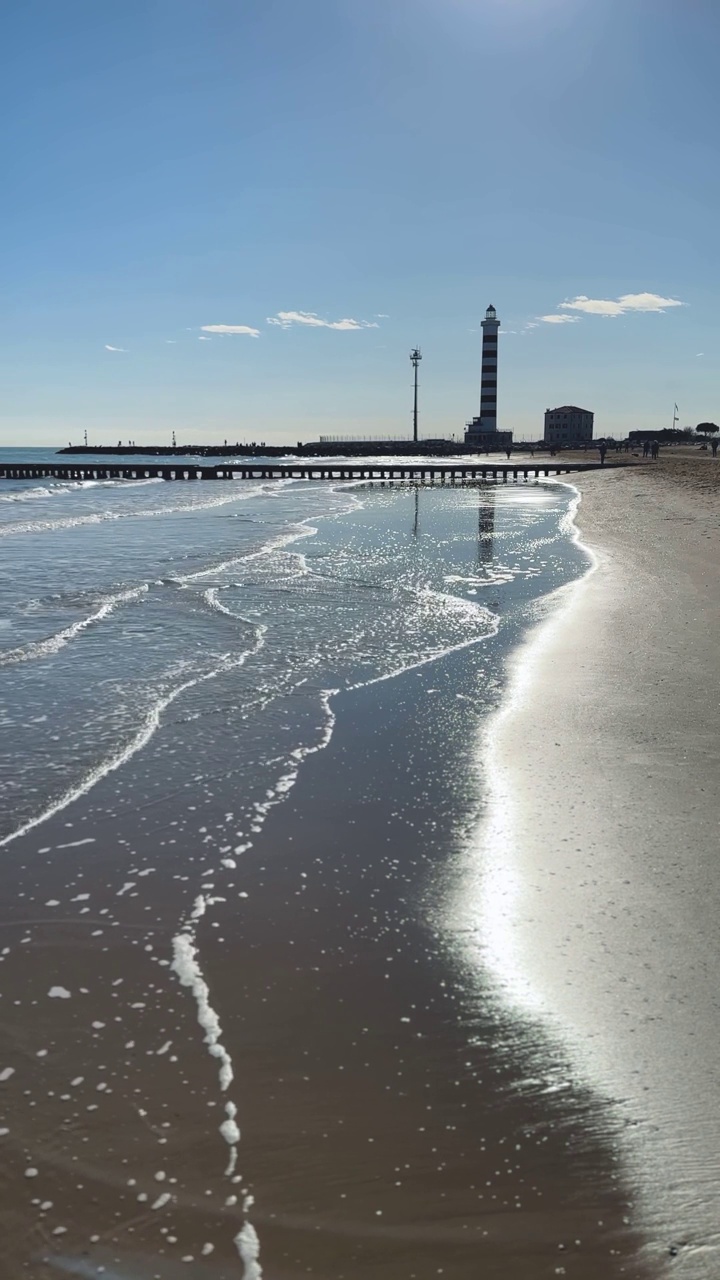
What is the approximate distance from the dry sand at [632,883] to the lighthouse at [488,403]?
376 ft

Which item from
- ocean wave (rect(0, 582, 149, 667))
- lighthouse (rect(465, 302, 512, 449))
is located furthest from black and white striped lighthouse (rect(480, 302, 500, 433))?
ocean wave (rect(0, 582, 149, 667))

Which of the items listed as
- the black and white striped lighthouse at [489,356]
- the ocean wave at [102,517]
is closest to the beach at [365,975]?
A: the ocean wave at [102,517]

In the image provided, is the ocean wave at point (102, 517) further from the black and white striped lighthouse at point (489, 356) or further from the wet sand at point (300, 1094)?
the black and white striped lighthouse at point (489, 356)

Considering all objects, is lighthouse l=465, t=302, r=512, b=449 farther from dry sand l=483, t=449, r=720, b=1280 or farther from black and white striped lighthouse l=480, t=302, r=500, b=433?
dry sand l=483, t=449, r=720, b=1280

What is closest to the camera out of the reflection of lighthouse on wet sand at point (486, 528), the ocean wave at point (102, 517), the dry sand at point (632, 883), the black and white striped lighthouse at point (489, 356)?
the dry sand at point (632, 883)

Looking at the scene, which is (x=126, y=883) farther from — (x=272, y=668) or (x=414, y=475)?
(x=414, y=475)

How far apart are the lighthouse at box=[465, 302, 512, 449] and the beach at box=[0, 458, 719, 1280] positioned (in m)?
116

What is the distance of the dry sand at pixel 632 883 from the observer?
3.11 meters

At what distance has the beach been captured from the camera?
2795mm

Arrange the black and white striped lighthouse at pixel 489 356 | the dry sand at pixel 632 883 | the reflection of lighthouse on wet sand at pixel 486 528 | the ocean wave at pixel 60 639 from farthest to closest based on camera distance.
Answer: the black and white striped lighthouse at pixel 489 356 < the reflection of lighthouse on wet sand at pixel 486 528 < the ocean wave at pixel 60 639 < the dry sand at pixel 632 883

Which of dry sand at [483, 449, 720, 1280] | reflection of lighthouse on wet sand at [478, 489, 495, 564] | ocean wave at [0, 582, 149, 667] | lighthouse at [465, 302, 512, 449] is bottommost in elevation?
dry sand at [483, 449, 720, 1280]

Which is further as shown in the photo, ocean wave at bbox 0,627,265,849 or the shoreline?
ocean wave at bbox 0,627,265,849

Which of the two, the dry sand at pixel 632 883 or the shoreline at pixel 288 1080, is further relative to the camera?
the dry sand at pixel 632 883

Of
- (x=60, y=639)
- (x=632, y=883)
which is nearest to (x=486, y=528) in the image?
(x=60, y=639)
